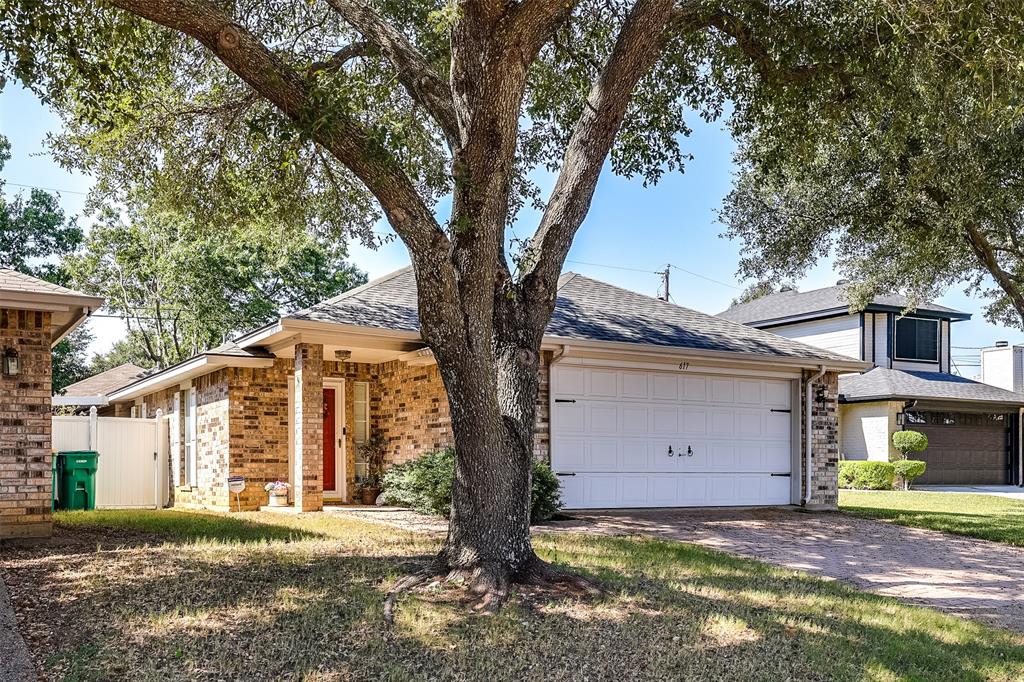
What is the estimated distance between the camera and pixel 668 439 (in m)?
13.8

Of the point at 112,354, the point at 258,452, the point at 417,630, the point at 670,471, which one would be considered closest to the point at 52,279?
the point at 112,354

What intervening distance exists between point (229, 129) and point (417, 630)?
21.9 ft

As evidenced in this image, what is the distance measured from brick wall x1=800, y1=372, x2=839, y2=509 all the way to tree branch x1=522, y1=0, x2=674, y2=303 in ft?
29.0

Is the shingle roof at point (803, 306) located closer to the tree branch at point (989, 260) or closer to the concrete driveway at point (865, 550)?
the tree branch at point (989, 260)

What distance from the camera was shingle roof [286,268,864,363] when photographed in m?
12.5

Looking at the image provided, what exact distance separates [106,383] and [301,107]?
23478mm

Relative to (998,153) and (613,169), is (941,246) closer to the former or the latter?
(998,153)

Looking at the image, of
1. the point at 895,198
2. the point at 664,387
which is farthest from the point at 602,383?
the point at 895,198

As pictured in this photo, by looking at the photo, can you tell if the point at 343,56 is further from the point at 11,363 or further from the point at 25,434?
the point at 25,434

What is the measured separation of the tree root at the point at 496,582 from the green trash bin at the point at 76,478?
9.37m

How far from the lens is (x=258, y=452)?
1410cm

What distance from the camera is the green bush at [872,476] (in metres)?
22.9

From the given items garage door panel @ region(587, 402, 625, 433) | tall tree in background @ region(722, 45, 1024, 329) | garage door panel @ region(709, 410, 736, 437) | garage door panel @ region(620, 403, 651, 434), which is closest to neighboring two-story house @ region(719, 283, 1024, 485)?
tall tree in background @ region(722, 45, 1024, 329)

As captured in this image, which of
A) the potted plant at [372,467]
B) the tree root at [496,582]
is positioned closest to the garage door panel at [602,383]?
the potted plant at [372,467]
